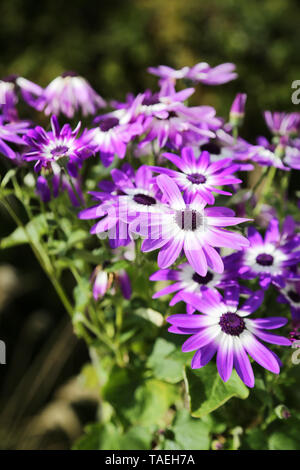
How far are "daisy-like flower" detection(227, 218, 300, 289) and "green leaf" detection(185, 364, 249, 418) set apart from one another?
11 centimetres

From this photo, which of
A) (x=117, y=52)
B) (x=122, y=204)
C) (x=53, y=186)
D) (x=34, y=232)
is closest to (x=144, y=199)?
(x=122, y=204)

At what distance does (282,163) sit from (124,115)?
20 centimetres

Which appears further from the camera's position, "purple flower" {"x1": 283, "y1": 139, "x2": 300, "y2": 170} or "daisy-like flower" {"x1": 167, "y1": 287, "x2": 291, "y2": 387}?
"purple flower" {"x1": 283, "y1": 139, "x2": 300, "y2": 170}

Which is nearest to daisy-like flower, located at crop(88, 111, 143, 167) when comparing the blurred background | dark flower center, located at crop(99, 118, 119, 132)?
dark flower center, located at crop(99, 118, 119, 132)

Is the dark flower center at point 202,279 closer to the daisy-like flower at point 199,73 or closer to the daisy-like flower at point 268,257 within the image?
the daisy-like flower at point 268,257

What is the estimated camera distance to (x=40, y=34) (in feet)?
4.43

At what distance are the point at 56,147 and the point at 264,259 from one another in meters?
0.26

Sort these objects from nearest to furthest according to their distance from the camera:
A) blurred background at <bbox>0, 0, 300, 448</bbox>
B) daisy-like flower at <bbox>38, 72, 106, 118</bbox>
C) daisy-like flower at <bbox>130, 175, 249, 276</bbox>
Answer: daisy-like flower at <bbox>130, 175, 249, 276</bbox>, daisy-like flower at <bbox>38, 72, 106, 118</bbox>, blurred background at <bbox>0, 0, 300, 448</bbox>

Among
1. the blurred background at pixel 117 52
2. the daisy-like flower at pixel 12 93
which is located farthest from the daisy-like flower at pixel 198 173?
the blurred background at pixel 117 52

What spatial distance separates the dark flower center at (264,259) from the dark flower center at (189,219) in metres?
0.10

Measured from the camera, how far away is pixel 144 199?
0.50 metres

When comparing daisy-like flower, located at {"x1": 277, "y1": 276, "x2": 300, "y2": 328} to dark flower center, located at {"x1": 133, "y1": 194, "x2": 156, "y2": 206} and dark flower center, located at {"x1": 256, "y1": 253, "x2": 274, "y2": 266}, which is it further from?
dark flower center, located at {"x1": 133, "y1": 194, "x2": 156, "y2": 206}

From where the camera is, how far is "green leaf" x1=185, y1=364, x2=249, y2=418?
48 cm

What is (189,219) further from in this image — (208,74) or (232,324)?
(208,74)
